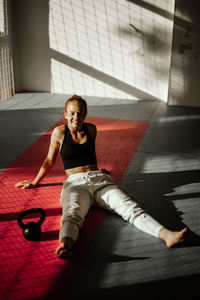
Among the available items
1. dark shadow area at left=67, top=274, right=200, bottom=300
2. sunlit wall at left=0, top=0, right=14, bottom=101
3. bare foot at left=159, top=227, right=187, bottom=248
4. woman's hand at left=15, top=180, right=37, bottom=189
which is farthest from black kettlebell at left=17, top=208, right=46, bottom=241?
sunlit wall at left=0, top=0, right=14, bottom=101

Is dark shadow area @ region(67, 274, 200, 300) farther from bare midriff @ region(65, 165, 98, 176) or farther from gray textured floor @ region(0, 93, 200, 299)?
bare midriff @ region(65, 165, 98, 176)

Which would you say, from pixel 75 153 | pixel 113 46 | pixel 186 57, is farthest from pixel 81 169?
pixel 113 46

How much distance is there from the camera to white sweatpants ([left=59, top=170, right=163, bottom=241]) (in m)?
1.98

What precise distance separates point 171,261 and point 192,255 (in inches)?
6.1

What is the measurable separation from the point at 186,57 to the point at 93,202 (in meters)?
3.81

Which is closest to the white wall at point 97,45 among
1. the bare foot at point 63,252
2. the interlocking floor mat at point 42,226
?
the interlocking floor mat at point 42,226

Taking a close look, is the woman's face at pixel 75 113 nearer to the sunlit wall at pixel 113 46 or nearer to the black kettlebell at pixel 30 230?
the black kettlebell at pixel 30 230

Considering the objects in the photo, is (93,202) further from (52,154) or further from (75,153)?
(52,154)

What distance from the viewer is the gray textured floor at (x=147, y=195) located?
1.71m

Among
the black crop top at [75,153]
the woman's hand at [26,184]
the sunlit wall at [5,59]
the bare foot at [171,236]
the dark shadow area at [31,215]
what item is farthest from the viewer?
the sunlit wall at [5,59]

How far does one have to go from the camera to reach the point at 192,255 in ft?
6.29

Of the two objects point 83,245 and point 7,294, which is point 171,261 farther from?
point 7,294

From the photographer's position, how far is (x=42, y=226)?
7.11 feet

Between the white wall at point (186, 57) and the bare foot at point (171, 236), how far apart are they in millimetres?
3930
